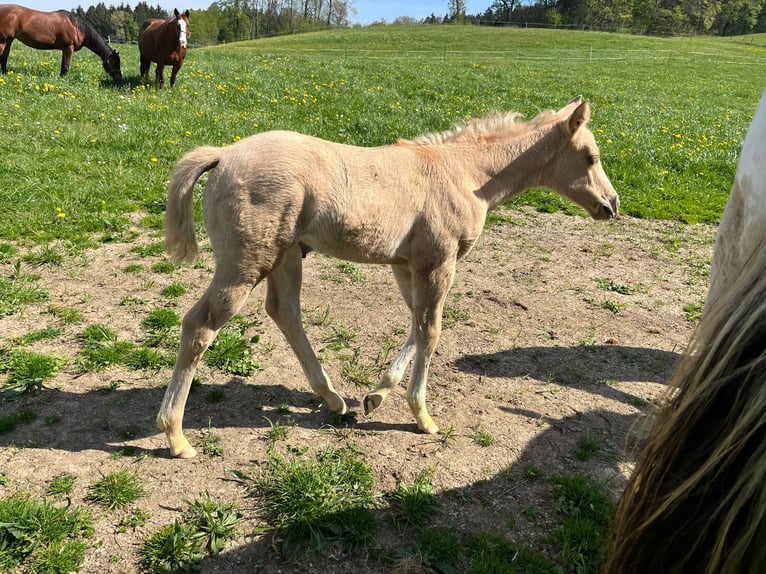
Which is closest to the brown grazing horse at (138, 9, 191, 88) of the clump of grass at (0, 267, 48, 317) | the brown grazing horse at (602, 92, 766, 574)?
the clump of grass at (0, 267, 48, 317)

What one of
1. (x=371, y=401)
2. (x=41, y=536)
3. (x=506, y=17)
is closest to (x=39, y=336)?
(x=41, y=536)

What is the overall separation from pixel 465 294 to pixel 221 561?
337 cm

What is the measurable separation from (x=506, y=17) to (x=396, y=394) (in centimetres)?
7820

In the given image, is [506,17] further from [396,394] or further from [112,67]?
[396,394]

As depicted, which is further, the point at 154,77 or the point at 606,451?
the point at 154,77

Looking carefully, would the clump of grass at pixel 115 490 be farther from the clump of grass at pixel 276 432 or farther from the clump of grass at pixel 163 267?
the clump of grass at pixel 163 267

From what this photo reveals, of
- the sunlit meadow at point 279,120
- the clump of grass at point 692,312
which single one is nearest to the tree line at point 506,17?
the sunlit meadow at point 279,120

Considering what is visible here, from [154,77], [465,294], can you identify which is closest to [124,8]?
[154,77]

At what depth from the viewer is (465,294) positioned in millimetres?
5062

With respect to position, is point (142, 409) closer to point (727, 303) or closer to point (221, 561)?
point (221, 561)

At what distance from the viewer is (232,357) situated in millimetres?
3795

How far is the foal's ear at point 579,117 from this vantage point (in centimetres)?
344

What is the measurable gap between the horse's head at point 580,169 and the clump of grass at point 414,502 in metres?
2.32

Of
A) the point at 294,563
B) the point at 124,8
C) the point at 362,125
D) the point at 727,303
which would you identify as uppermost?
the point at 124,8
